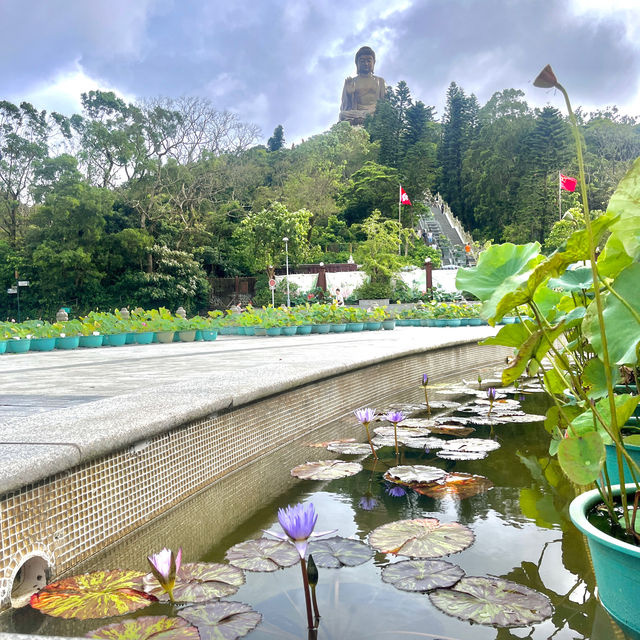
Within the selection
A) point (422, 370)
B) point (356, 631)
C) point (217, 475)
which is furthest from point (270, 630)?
point (422, 370)

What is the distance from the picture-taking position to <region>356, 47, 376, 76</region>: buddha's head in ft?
305

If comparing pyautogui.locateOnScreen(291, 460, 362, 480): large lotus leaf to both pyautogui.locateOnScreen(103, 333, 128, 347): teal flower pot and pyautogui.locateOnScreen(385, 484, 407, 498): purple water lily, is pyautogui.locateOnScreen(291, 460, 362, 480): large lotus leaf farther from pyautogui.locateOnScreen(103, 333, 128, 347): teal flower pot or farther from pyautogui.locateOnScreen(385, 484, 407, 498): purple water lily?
pyautogui.locateOnScreen(103, 333, 128, 347): teal flower pot

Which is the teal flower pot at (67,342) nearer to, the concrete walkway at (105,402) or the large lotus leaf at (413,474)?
the concrete walkway at (105,402)

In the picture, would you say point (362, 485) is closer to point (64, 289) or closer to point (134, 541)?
point (134, 541)

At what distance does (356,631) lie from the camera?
4.66 feet

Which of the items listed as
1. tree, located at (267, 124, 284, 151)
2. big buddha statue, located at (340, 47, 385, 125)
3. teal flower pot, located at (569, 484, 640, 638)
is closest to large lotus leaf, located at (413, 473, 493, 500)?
teal flower pot, located at (569, 484, 640, 638)

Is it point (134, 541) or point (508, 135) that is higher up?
point (508, 135)

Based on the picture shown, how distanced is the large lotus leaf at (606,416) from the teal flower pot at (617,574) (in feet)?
0.71

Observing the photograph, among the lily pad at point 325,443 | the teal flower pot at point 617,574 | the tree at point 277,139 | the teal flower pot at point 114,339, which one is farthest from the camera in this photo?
the tree at point 277,139

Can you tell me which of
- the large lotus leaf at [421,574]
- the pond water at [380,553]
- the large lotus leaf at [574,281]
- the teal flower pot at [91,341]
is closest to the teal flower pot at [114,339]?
the teal flower pot at [91,341]

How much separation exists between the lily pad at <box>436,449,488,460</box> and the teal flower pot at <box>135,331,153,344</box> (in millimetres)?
10167

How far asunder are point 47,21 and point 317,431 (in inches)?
1491

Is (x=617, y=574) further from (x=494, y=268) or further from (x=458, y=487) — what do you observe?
(x=458, y=487)

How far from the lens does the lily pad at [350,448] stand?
123 inches
